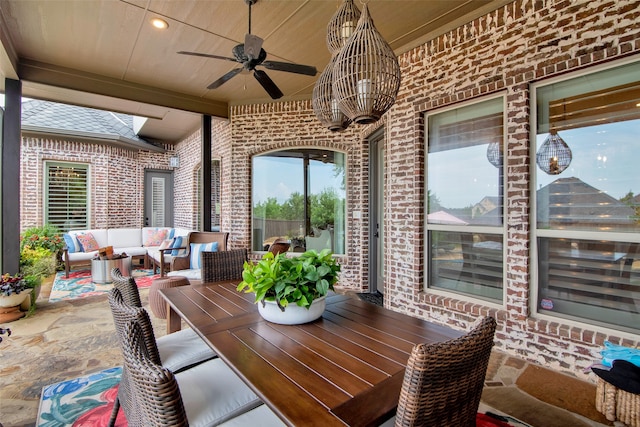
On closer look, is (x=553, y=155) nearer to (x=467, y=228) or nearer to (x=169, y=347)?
(x=467, y=228)

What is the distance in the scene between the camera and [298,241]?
19.0ft

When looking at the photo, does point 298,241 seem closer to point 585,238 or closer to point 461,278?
point 461,278

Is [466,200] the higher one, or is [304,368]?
[466,200]

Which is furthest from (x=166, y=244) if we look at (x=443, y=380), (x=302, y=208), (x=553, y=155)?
(x=443, y=380)

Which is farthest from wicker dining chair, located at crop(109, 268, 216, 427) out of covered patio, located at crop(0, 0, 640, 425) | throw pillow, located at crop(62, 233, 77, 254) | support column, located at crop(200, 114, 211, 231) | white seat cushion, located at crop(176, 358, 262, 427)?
throw pillow, located at crop(62, 233, 77, 254)

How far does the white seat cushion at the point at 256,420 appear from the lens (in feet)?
4.19

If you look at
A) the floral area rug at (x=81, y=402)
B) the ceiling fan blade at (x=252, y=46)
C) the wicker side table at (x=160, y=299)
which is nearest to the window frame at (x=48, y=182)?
the wicker side table at (x=160, y=299)

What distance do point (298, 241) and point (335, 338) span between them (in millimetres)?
4316

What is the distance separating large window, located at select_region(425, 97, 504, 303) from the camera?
3021 millimetres

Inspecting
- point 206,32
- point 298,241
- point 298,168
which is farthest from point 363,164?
point 206,32

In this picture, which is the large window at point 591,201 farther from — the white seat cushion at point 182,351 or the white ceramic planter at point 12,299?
the white ceramic planter at point 12,299

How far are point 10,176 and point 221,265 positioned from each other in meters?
3.33

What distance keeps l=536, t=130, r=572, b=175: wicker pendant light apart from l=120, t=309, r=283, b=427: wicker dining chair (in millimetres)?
2794

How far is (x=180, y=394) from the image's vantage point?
3.03ft
